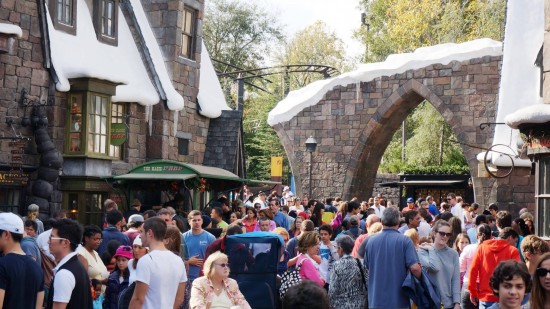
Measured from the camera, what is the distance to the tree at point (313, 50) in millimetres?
59581

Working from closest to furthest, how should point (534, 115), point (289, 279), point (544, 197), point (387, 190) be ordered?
point (289, 279) < point (534, 115) < point (544, 197) < point (387, 190)

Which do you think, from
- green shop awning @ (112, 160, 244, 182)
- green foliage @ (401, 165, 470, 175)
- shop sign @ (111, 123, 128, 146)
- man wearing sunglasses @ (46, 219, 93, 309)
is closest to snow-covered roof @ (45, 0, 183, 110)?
shop sign @ (111, 123, 128, 146)

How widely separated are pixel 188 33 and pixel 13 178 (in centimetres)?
748

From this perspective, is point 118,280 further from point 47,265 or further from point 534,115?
point 534,115

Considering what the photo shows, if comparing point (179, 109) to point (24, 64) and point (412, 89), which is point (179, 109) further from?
point (412, 89)

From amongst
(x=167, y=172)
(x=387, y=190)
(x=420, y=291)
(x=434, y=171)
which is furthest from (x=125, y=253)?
(x=387, y=190)


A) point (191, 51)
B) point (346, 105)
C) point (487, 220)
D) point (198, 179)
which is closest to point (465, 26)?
point (346, 105)

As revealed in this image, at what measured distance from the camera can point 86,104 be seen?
63.1 ft

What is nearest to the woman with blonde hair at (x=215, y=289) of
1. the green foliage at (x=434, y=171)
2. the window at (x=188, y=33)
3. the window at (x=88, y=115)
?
the window at (x=88, y=115)

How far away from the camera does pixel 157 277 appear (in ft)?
25.3

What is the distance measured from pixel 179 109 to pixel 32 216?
8.99 meters

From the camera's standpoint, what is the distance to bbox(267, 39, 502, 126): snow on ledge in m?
30.0

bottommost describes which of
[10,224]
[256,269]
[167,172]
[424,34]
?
[256,269]

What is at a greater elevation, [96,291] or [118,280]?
[118,280]
